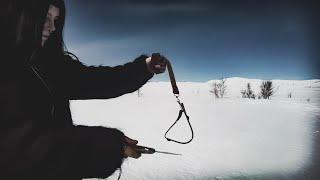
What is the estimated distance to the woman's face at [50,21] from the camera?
130 centimetres

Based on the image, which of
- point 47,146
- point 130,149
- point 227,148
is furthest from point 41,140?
point 227,148

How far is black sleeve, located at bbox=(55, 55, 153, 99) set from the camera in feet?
4.99

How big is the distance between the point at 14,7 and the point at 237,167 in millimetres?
5980

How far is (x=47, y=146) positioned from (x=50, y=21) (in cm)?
72

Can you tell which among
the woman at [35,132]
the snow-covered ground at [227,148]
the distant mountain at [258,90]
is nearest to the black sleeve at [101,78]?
the woman at [35,132]

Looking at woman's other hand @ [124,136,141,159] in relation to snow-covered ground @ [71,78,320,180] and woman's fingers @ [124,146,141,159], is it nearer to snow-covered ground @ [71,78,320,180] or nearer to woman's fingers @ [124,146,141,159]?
woman's fingers @ [124,146,141,159]

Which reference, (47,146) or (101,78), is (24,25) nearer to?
(47,146)

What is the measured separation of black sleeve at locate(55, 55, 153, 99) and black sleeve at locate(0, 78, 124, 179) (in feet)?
1.98

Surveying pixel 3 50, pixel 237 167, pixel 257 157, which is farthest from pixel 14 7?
pixel 257 157

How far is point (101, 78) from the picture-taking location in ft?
5.37

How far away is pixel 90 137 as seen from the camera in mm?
886

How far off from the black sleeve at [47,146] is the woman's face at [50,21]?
537 millimetres

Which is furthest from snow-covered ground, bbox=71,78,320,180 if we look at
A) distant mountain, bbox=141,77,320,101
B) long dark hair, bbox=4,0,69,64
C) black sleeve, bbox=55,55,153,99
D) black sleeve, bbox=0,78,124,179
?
distant mountain, bbox=141,77,320,101

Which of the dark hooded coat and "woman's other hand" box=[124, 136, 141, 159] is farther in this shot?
"woman's other hand" box=[124, 136, 141, 159]
